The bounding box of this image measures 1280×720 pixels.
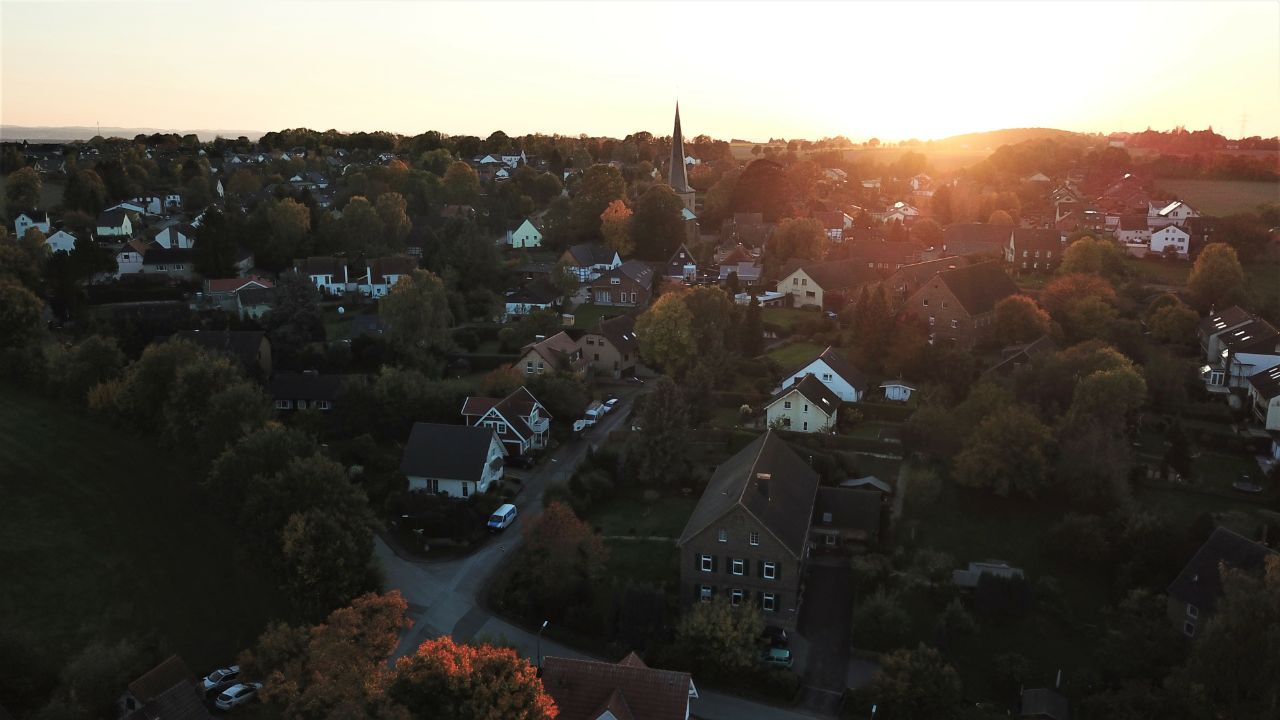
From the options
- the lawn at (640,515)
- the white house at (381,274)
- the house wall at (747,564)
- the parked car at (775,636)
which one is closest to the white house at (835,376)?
the lawn at (640,515)

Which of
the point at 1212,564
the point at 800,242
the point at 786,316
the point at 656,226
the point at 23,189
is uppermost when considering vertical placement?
the point at 23,189

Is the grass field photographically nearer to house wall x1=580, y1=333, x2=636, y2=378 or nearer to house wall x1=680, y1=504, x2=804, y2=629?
house wall x1=580, y1=333, x2=636, y2=378

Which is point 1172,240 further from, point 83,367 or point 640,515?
point 83,367

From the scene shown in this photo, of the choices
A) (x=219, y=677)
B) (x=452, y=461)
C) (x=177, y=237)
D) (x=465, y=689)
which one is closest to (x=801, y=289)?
(x=452, y=461)

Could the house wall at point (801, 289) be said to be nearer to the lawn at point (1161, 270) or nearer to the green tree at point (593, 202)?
the lawn at point (1161, 270)

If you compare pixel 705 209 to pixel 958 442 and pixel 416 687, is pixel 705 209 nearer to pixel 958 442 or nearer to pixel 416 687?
pixel 958 442

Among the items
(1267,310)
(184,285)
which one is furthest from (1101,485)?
(184,285)
